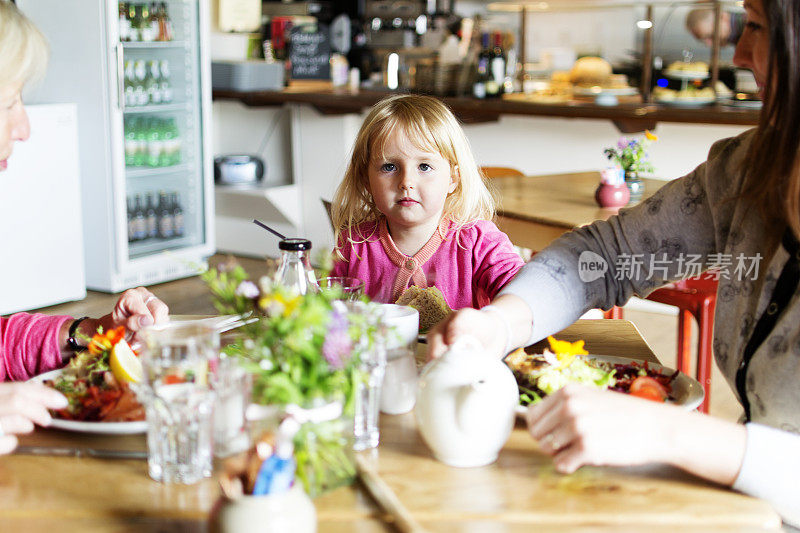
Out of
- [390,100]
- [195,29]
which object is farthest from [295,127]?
[390,100]

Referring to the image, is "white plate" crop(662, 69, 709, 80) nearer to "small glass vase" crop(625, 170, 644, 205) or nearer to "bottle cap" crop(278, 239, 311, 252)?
"small glass vase" crop(625, 170, 644, 205)

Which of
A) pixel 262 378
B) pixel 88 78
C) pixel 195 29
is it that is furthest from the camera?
pixel 195 29

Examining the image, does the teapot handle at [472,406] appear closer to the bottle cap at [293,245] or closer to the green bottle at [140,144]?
the bottle cap at [293,245]

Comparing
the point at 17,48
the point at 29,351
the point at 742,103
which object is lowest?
the point at 29,351

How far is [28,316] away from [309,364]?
0.82 metres

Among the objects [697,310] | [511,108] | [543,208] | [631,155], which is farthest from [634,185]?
[511,108]

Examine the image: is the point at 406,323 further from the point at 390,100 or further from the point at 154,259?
the point at 154,259

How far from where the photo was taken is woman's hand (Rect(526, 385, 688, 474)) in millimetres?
969

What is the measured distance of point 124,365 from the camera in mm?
1192

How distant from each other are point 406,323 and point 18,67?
0.72 metres

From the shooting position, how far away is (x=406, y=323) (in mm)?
1222

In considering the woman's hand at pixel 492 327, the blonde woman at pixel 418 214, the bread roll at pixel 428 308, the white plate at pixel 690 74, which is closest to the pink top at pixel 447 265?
the blonde woman at pixel 418 214

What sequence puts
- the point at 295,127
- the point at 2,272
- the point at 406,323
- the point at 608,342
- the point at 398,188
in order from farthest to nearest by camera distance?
the point at 295,127 → the point at 2,272 → the point at 398,188 → the point at 608,342 → the point at 406,323

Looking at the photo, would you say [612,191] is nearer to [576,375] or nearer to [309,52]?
[576,375]
